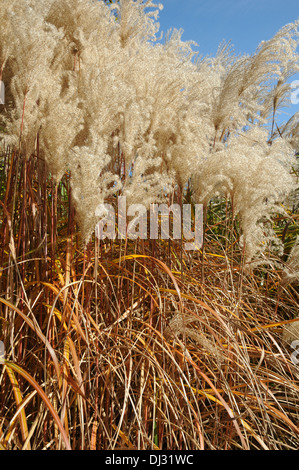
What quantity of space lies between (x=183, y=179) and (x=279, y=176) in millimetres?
496

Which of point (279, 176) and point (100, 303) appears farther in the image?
point (279, 176)

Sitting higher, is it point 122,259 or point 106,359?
point 122,259

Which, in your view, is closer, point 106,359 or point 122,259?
point 106,359

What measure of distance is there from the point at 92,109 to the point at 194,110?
75 cm

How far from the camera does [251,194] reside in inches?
75.1

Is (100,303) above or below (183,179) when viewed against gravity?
below

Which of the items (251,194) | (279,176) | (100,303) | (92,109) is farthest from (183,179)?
(100,303)

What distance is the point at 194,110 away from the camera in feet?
6.61
